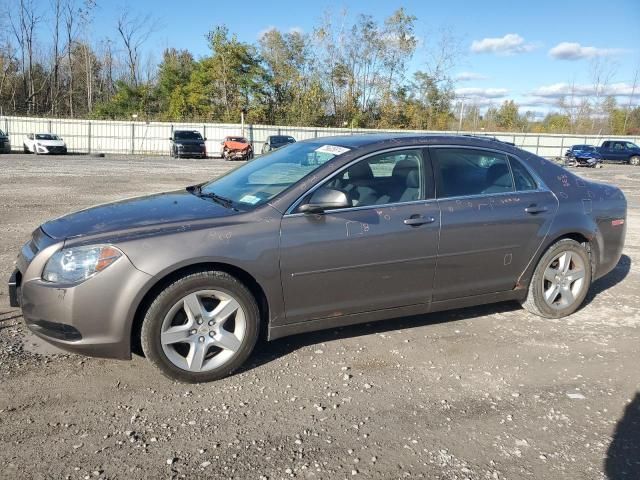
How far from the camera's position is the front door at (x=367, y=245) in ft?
11.9

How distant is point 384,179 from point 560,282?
2026mm

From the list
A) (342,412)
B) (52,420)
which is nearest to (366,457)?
(342,412)

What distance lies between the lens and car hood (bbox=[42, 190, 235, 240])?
341 cm

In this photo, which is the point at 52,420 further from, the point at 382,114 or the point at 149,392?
the point at 382,114

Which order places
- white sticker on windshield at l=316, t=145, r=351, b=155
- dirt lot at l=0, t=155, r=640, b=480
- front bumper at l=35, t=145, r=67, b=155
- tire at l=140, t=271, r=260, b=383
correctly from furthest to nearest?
front bumper at l=35, t=145, r=67, b=155 → white sticker on windshield at l=316, t=145, r=351, b=155 → tire at l=140, t=271, r=260, b=383 → dirt lot at l=0, t=155, r=640, b=480

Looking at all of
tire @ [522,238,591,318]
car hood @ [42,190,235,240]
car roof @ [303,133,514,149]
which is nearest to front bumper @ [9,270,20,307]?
car hood @ [42,190,235,240]

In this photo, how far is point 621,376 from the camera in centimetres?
378

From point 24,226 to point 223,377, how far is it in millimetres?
6002

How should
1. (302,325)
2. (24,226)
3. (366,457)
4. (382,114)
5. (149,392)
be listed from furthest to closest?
(382,114), (24,226), (302,325), (149,392), (366,457)

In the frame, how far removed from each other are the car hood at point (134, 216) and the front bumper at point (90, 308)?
0.93ft

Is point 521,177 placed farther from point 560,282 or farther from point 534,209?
point 560,282

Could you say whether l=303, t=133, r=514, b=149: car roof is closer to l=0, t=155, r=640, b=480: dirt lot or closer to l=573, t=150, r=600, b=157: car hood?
l=0, t=155, r=640, b=480: dirt lot

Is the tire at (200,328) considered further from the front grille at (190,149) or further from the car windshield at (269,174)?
the front grille at (190,149)

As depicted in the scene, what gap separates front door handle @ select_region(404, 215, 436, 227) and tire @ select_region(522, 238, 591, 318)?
1317mm
